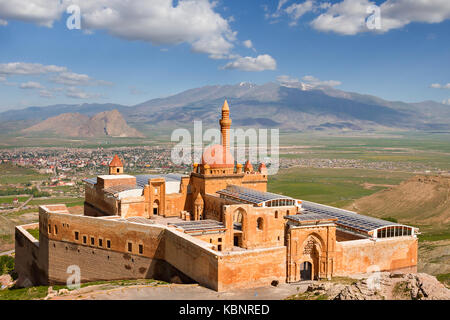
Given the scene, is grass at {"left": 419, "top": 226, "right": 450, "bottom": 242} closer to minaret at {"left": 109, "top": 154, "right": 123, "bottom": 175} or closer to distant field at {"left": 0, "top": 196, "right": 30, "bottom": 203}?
minaret at {"left": 109, "top": 154, "right": 123, "bottom": 175}

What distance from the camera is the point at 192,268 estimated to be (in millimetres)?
28969

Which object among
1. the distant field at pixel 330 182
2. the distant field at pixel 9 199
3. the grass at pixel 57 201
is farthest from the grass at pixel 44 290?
the distant field at pixel 9 199

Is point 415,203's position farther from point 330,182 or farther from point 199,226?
point 199,226

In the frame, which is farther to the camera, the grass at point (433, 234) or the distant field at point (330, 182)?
the distant field at point (330, 182)

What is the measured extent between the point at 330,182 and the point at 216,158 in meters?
96.3

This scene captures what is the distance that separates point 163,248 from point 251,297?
10.2m

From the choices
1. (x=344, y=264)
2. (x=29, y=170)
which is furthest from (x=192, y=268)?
(x=29, y=170)

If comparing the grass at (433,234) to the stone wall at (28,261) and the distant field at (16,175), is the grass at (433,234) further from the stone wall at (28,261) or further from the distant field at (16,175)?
the distant field at (16,175)

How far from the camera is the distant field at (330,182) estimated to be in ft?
347

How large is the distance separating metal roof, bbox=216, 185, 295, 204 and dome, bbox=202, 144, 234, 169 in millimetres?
2578

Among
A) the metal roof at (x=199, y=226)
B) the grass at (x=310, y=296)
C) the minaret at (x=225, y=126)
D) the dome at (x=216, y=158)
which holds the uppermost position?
the minaret at (x=225, y=126)

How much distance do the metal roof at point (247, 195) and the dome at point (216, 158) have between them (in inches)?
101

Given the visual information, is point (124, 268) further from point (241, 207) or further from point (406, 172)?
point (406, 172)

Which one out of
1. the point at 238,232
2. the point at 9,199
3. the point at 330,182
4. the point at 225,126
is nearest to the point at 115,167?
the point at 225,126
